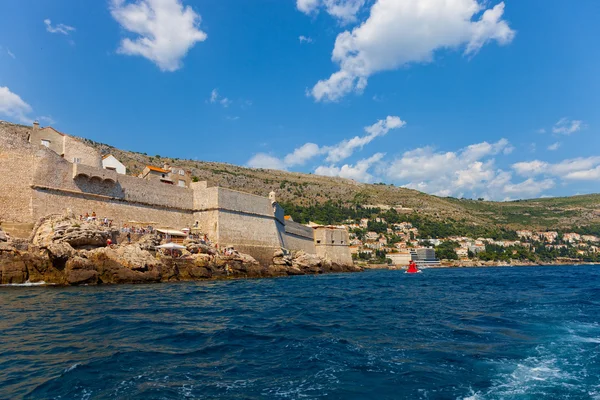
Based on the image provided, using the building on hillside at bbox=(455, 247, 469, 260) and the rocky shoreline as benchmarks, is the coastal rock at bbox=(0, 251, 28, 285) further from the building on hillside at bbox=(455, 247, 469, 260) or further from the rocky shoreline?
the building on hillside at bbox=(455, 247, 469, 260)

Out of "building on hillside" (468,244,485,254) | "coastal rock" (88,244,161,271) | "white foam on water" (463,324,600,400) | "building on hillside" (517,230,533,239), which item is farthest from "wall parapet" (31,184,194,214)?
"building on hillside" (517,230,533,239)

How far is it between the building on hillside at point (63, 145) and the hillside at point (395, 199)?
188 feet

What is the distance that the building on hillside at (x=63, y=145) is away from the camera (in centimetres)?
2677

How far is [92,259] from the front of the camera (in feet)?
66.0

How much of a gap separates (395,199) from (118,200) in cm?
10418

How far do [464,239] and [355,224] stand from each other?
82.8ft

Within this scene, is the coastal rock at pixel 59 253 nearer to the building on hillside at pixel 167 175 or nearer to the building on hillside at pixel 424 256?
the building on hillside at pixel 167 175

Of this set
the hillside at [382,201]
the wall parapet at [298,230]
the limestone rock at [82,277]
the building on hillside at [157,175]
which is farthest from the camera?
the hillside at [382,201]

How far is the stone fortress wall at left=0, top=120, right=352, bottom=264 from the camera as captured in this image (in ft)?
71.7

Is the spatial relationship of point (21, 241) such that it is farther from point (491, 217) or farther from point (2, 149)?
point (491, 217)

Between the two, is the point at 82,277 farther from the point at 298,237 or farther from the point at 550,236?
the point at 550,236

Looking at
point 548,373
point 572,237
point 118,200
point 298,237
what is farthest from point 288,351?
point 572,237

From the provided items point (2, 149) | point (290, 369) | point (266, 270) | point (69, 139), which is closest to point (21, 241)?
point (2, 149)

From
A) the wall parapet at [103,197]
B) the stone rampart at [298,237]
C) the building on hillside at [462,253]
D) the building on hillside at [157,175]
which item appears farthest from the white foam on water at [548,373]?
the building on hillside at [462,253]
